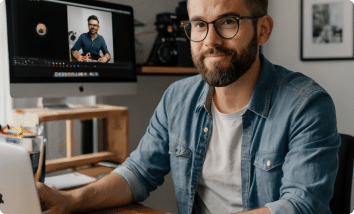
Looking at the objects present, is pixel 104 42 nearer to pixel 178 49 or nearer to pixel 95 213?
pixel 178 49

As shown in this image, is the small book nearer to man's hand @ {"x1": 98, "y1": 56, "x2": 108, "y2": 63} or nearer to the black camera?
man's hand @ {"x1": 98, "y1": 56, "x2": 108, "y2": 63}

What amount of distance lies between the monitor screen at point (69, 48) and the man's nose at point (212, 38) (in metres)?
0.64

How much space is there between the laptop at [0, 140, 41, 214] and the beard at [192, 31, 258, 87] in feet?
2.05

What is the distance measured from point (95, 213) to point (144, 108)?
1252 millimetres

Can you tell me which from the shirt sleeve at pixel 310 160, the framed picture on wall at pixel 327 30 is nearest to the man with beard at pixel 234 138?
the shirt sleeve at pixel 310 160

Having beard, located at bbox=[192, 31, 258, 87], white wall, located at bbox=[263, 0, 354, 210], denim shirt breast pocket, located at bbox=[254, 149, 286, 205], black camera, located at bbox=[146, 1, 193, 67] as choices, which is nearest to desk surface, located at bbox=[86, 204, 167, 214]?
denim shirt breast pocket, located at bbox=[254, 149, 286, 205]

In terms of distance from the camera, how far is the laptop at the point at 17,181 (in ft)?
2.23

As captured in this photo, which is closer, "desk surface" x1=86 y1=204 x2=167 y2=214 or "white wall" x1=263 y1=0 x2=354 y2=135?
"desk surface" x1=86 y1=204 x2=167 y2=214

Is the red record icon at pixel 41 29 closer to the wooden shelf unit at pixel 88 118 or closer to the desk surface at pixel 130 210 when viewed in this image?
the wooden shelf unit at pixel 88 118

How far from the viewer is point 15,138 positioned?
3.07 ft

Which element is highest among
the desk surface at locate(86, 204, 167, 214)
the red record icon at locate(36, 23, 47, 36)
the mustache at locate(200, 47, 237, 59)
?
the red record icon at locate(36, 23, 47, 36)

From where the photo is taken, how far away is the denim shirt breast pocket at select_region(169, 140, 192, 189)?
3.85ft

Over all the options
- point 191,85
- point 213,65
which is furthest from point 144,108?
point 213,65

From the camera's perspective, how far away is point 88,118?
1505 mm
